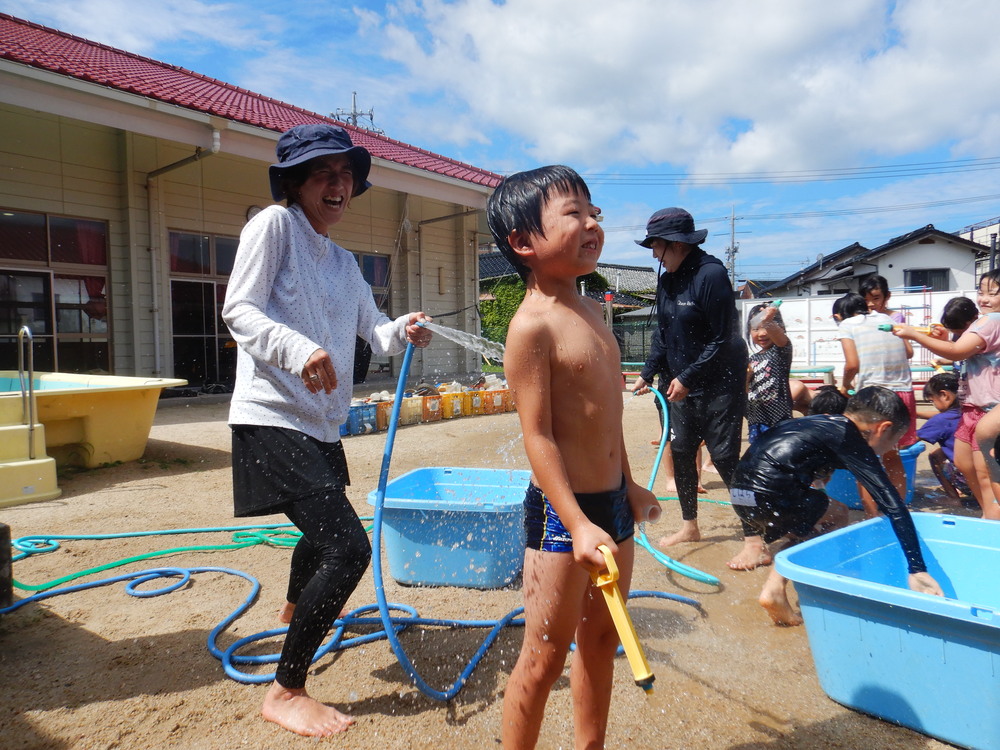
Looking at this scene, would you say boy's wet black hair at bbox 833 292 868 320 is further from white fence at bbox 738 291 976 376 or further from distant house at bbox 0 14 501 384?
white fence at bbox 738 291 976 376

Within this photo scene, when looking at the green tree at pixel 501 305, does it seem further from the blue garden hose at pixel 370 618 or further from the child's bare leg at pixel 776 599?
the child's bare leg at pixel 776 599

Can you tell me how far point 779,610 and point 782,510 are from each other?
490 millimetres

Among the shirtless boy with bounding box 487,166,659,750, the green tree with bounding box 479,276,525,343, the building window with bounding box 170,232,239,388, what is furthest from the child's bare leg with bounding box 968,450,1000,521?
the green tree with bounding box 479,276,525,343

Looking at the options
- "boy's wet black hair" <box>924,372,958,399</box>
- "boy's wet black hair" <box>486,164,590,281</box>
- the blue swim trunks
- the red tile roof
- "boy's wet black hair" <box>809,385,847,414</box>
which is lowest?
the blue swim trunks

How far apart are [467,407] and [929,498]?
583 cm

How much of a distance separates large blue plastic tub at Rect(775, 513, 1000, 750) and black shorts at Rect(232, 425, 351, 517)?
163cm

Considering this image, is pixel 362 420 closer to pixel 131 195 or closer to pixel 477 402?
pixel 477 402

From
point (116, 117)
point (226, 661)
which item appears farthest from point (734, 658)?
point (116, 117)

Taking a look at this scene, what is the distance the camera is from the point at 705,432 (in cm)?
375

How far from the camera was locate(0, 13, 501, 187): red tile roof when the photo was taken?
8.07 metres

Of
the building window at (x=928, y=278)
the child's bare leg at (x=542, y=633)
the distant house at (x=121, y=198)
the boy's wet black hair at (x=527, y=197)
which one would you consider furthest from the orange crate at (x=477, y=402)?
the building window at (x=928, y=278)

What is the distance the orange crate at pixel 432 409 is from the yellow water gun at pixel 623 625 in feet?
24.5

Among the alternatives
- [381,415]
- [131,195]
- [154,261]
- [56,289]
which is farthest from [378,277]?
[381,415]

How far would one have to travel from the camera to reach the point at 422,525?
313cm
